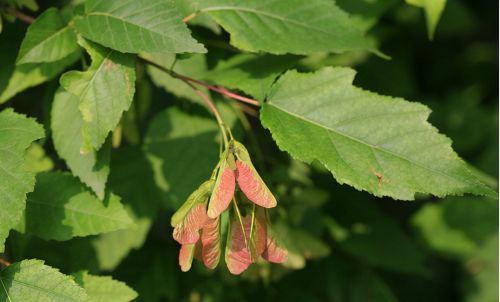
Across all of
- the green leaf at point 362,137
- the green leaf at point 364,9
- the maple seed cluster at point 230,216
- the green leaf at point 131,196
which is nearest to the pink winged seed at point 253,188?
the maple seed cluster at point 230,216

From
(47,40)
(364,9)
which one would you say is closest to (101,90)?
(47,40)

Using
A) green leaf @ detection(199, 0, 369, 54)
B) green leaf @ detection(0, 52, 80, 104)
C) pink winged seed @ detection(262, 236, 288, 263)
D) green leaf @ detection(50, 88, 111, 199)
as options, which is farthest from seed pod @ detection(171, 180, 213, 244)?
green leaf @ detection(0, 52, 80, 104)

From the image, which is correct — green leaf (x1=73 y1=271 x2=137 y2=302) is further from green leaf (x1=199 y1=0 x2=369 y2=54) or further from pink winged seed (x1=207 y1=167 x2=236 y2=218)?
green leaf (x1=199 y1=0 x2=369 y2=54)

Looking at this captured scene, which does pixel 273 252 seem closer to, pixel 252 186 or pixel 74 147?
pixel 252 186

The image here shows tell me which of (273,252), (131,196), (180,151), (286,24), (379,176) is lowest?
(131,196)

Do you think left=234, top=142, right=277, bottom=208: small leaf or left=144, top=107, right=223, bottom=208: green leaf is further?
left=144, top=107, right=223, bottom=208: green leaf

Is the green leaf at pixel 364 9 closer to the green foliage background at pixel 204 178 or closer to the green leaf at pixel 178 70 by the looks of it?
the green foliage background at pixel 204 178

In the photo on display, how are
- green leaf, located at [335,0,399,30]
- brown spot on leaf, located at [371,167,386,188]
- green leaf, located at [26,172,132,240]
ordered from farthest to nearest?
green leaf, located at [335,0,399,30] → green leaf, located at [26,172,132,240] → brown spot on leaf, located at [371,167,386,188]
